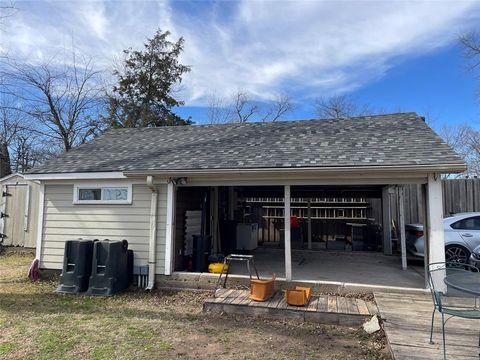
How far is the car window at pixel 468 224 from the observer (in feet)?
25.1

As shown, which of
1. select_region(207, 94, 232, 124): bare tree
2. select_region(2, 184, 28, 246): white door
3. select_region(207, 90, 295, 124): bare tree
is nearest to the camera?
select_region(2, 184, 28, 246): white door

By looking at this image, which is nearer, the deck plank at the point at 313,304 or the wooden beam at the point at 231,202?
the deck plank at the point at 313,304

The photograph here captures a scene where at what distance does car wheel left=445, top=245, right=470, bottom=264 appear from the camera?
7.54 meters

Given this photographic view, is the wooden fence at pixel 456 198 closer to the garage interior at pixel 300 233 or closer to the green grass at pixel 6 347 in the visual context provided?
the garage interior at pixel 300 233

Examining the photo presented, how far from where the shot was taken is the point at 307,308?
5.17 m

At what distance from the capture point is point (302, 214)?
40.2ft

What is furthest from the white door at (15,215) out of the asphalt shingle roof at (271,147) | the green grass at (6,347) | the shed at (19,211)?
the green grass at (6,347)

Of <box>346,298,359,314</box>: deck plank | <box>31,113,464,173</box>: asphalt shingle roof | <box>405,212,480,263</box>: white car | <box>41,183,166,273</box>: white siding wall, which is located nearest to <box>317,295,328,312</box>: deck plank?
<box>346,298,359,314</box>: deck plank

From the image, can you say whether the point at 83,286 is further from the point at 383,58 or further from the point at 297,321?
the point at 383,58

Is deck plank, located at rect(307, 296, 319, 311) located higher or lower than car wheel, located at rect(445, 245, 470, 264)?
lower

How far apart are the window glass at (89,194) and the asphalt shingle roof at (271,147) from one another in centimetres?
46

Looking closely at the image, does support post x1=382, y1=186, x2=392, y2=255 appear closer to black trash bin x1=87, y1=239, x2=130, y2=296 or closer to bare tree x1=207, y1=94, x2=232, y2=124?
black trash bin x1=87, y1=239, x2=130, y2=296

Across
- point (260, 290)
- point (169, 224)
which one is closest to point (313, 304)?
point (260, 290)

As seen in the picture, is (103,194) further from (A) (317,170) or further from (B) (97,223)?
(A) (317,170)
